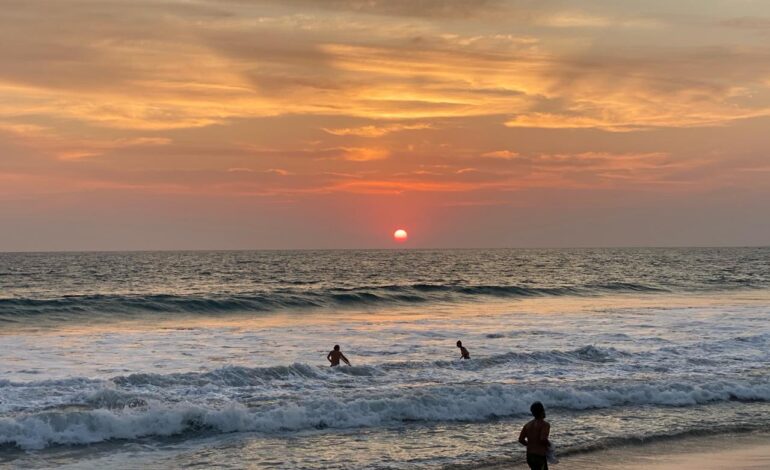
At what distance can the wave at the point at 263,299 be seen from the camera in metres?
42.0

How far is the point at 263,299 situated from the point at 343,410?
3171 cm

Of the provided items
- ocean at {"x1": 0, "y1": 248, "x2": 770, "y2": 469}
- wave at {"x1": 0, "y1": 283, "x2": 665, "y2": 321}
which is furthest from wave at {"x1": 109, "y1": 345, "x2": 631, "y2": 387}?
wave at {"x1": 0, "y1": 283, "x2": 665, "y2": 321}

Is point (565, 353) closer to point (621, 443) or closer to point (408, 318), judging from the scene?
→ point (621, 443)

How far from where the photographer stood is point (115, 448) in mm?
14648

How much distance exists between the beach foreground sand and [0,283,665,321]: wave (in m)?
31.3

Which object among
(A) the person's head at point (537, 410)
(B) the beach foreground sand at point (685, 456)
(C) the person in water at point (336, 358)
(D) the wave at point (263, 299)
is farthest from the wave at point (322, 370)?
(D) the wave at point (263, 299)

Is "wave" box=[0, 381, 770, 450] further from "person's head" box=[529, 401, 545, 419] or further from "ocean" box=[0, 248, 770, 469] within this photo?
"person's head" box=[529, 401, 545, 419]

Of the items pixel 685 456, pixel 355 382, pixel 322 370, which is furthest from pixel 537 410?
pixel 322 370

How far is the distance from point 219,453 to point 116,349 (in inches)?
555

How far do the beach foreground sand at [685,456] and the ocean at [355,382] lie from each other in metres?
0.49

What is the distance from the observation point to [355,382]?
20766 millimetres

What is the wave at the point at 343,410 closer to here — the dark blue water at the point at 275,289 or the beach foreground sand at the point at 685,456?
the beach foreground sand at the point at 685,456

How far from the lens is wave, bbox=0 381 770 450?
15258 millimetres

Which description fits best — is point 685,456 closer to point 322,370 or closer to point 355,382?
point 355,382
